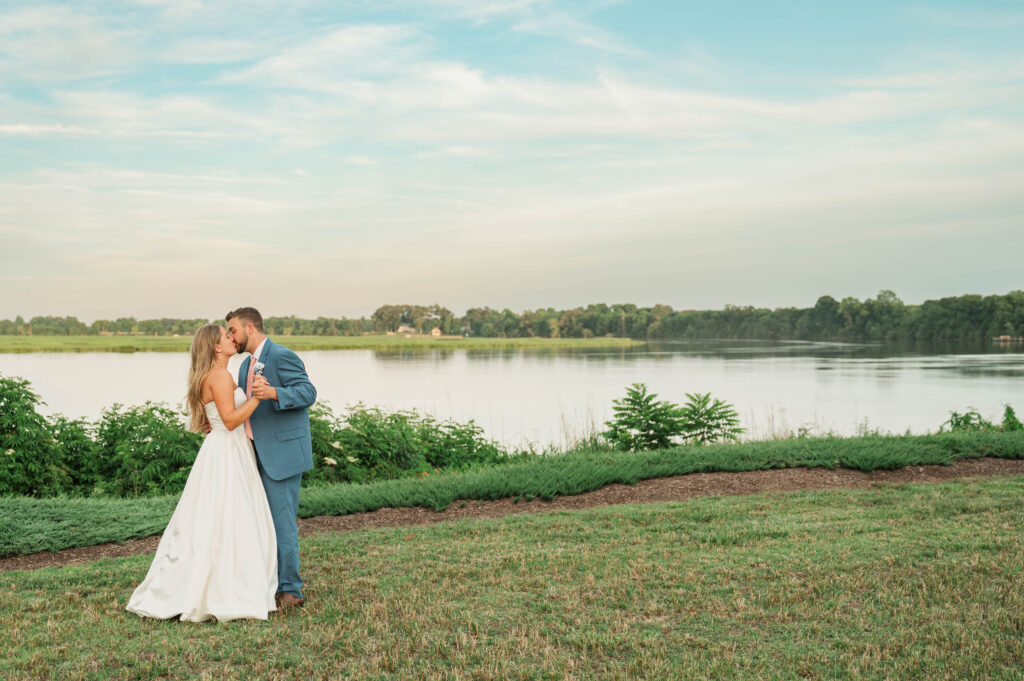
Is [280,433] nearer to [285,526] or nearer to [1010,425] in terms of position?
[285,526]

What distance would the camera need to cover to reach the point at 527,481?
9.22 metres

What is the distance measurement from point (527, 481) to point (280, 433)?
15.5 ft

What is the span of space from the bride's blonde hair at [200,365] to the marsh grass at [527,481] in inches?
127

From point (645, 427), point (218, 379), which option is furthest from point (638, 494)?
point (218, 379)

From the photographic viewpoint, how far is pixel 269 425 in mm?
5016

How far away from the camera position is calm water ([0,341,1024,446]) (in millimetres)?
22141

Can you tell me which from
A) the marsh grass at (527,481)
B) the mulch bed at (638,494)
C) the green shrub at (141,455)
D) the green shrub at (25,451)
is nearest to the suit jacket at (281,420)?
the mulch bed at (638,494)

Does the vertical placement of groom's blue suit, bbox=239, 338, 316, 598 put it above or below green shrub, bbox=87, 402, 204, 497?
above

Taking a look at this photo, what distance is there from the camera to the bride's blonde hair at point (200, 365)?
193 inches

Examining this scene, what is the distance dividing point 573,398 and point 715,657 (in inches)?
1009

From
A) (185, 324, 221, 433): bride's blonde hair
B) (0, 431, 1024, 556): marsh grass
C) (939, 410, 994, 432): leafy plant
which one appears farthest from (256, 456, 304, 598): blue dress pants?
(939, 410, 994, 432): leafy plant

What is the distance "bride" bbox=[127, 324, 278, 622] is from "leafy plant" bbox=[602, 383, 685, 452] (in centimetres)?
845

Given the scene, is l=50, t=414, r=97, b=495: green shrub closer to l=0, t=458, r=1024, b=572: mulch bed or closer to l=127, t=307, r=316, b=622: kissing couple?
l=0, t=458, r=1024, b=572: mulch bed

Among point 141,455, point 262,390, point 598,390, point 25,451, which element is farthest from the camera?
point 598,390
